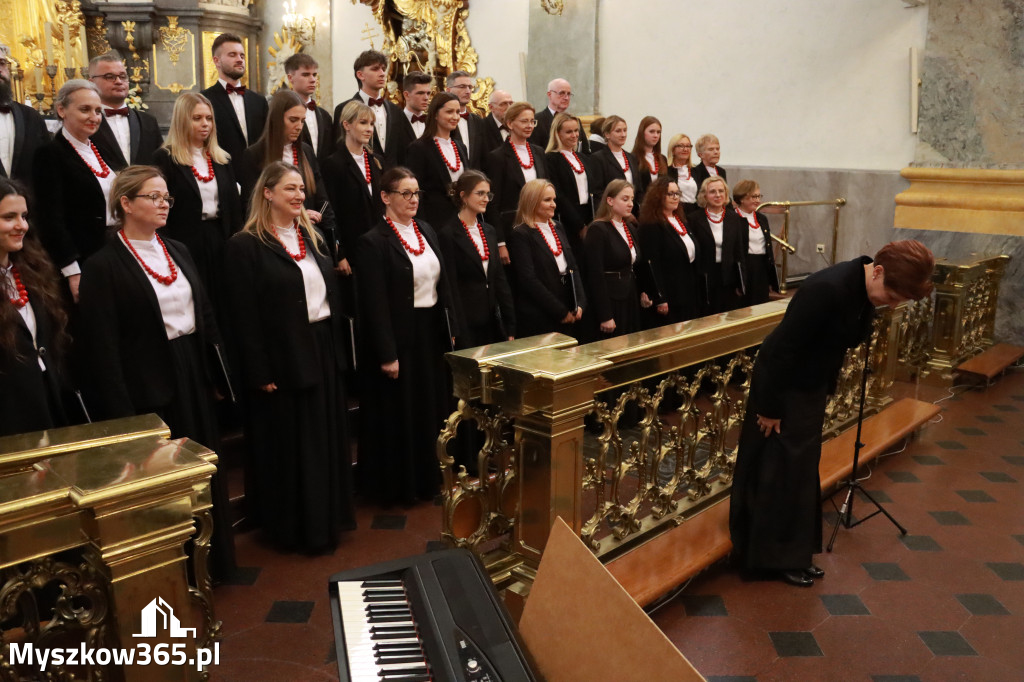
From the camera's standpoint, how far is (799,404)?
3803 millimetres

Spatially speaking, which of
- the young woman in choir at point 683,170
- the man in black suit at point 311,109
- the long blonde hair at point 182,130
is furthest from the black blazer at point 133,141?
the young woman in choir at point 683,170

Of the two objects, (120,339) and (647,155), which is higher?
(647,155)

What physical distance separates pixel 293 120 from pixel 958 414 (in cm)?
555

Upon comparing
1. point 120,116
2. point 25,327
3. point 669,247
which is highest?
point 120,116

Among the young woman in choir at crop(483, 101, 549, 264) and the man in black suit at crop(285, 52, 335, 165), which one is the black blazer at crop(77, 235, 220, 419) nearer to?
the man in black suit at crop(285, 52, 335, 165)

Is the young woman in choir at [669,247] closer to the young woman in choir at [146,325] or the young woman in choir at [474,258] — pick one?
the young woman in choir at [474,258]

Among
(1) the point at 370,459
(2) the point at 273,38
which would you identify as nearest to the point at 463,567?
(1) the point at 370,459

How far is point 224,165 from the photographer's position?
195 inches

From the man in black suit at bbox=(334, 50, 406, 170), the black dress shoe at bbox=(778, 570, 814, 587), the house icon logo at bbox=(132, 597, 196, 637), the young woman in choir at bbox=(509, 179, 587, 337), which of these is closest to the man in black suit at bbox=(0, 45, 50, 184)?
the man in black suit at bbox=(334, 50, 406, 170)

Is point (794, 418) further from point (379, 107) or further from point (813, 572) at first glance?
point (379, 107)

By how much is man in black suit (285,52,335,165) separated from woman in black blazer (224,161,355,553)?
67.8 inches

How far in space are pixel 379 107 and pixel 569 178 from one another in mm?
1635

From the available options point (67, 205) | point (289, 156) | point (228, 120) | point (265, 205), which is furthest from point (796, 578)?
point (228, 120)

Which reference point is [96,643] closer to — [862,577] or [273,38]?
[862,577]
